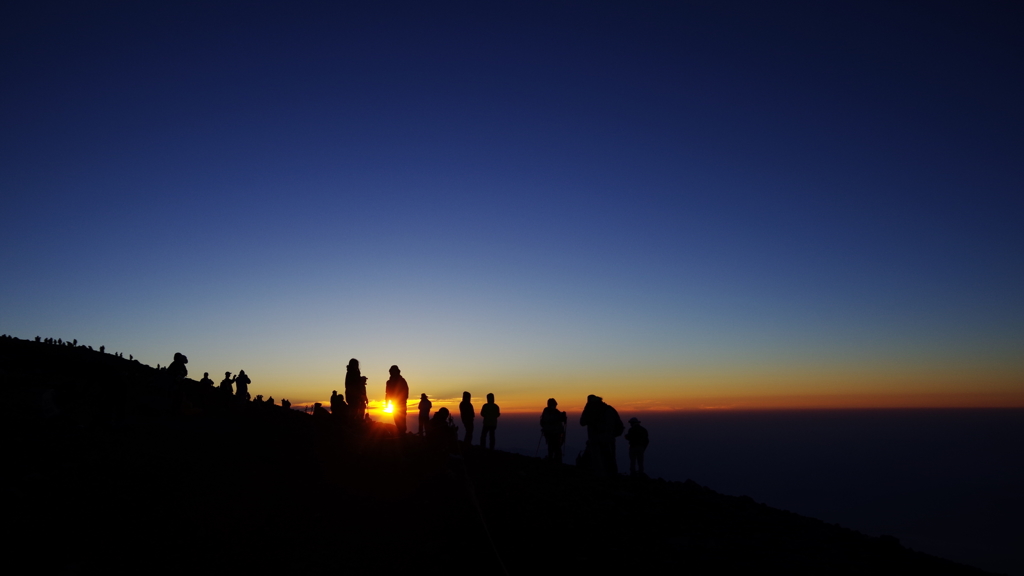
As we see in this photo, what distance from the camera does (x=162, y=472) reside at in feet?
39.6

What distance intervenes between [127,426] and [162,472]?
4.78m

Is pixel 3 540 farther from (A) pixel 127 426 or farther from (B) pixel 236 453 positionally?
(A) pixel 127 426

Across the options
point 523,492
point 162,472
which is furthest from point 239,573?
point 523,492

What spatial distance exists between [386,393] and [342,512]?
6.60m

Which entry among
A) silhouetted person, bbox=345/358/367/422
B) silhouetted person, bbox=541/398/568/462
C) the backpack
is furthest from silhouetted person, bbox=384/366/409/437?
the backpack

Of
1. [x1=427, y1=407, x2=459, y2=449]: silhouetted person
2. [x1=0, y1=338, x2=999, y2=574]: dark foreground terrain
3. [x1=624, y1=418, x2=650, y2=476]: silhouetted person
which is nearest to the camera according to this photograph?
[x1=0, y1=338, x2=999, y2=574]: dark foreground terrain

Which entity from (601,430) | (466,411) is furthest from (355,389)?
(601,430)

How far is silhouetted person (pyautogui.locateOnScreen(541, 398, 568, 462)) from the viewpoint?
1861 cm

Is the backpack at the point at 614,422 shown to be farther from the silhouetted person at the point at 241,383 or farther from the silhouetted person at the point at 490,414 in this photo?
the silhouetted person at the point at 241,383

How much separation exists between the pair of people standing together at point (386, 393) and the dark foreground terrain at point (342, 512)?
62cm

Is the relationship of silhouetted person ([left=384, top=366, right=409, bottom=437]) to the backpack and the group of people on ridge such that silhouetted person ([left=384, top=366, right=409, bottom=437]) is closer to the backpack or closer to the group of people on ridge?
the group of people on ridge

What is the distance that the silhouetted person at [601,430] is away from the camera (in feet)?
53.3

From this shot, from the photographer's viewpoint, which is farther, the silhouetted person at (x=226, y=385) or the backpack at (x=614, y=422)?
the silhouetted person at (x=226, y=385)

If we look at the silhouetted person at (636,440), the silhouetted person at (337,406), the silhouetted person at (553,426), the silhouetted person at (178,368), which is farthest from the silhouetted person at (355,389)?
the silhouetted person at (636,440)
